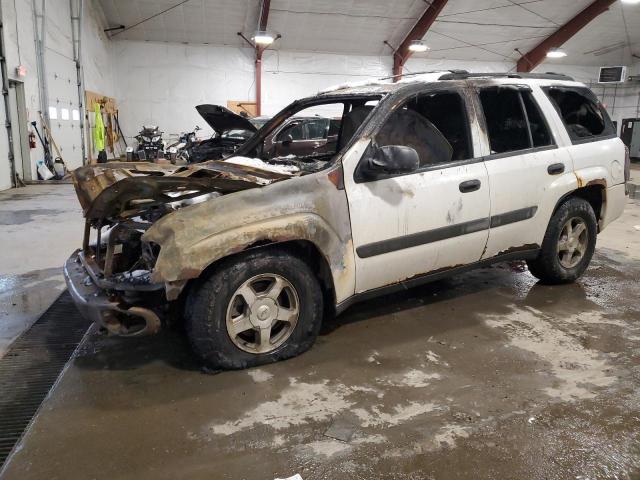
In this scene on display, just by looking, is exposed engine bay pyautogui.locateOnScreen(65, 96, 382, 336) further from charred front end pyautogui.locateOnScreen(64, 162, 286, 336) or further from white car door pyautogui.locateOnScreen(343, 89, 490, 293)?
white car door pyautogui.locateOnScreen(343, 89, 490, 293)

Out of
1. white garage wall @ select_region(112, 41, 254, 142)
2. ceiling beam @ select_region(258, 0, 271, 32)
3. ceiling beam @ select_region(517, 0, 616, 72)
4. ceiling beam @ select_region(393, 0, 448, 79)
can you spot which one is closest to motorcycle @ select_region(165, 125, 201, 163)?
white garage wall @ select_region(112, 41, 254, 142)

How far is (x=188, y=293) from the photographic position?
8.74ft

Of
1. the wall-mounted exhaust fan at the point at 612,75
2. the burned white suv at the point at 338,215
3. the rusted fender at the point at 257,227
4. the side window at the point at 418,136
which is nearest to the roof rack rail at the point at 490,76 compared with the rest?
the burned white suv at the point at 338,215

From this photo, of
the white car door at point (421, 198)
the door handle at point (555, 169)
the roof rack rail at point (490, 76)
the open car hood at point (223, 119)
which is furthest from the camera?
the open car hood at point (223, 119)

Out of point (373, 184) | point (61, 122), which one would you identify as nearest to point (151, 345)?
point (373, 184)

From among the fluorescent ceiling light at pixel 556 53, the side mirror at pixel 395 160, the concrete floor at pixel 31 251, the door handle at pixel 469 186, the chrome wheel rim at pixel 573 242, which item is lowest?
the concrete floor at pixel 31 251

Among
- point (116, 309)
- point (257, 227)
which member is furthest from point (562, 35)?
point (116, 309)

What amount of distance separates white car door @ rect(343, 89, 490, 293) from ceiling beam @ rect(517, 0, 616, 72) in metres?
16.9

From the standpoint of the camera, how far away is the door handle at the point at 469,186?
3.16 meters

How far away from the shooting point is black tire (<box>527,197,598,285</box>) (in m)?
3.82

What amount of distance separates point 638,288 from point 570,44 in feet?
61.6

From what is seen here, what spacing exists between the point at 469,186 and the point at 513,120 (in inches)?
32.1

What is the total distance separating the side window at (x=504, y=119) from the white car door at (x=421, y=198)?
9.1 inches

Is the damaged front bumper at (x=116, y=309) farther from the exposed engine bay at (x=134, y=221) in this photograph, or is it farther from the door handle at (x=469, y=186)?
the door handle at (x=469, y=186)
